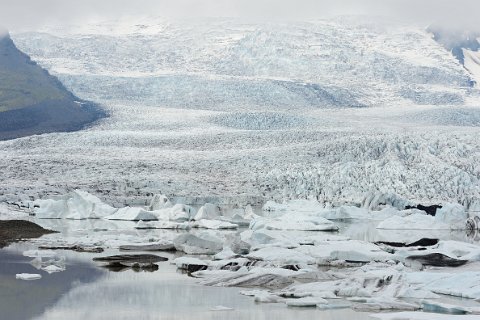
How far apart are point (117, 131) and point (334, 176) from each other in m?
19.5

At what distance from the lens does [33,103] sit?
64062 mm

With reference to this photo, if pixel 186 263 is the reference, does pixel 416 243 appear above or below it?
below

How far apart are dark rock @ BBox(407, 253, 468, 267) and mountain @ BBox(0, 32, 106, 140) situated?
4210cm

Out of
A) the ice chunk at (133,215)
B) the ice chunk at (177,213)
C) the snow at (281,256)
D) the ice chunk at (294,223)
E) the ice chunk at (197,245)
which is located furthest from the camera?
the ice chunk at (133,215)

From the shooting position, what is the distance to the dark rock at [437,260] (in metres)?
14.9

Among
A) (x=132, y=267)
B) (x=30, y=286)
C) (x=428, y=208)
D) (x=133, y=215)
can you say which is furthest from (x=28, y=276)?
(x=428, y=208)

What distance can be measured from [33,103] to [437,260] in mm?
53006

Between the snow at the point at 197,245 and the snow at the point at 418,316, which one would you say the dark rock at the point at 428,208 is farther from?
the snow at the point at 418,316

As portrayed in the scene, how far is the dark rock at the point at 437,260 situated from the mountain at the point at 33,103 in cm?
4210

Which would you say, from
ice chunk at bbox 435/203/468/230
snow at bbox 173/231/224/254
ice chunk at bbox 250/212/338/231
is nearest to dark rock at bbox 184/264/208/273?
snow at bbox 173/231/224/254

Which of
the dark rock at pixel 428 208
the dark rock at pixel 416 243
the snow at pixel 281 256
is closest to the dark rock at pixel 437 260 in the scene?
the snow at pixel 281 256

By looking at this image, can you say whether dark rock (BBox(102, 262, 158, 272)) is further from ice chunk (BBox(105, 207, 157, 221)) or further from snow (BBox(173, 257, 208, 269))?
ice chunk (BBox(105, 207, 157, 221))

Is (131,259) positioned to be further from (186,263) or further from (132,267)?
(186,263)

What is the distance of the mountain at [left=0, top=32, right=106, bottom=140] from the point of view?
58.1 m
